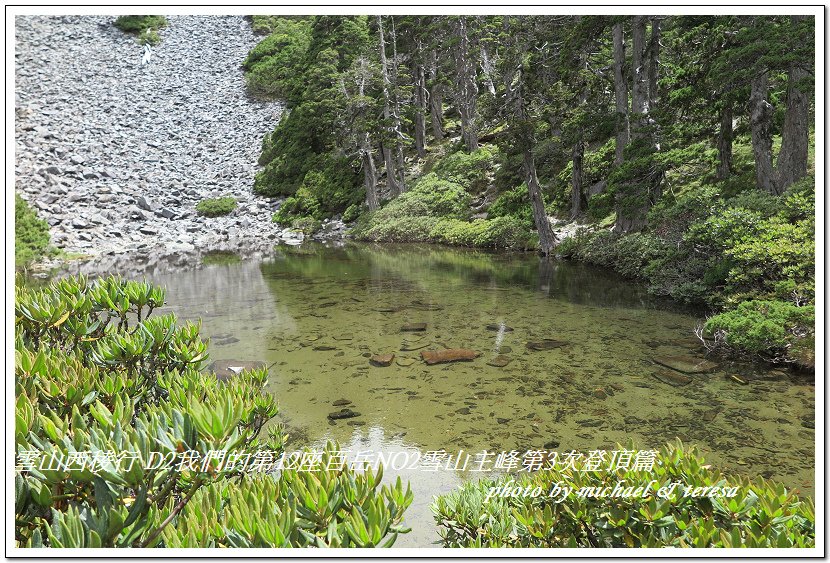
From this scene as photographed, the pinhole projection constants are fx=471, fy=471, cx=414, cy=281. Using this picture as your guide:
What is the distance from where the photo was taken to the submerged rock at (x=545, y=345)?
7.57m

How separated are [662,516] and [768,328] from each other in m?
5.62

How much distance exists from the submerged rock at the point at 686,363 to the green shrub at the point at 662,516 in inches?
176

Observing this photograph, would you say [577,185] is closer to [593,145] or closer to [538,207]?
[538,207]

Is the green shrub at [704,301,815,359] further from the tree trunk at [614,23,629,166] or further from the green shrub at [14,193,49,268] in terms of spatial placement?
the green shrub at [14,193,49,268]

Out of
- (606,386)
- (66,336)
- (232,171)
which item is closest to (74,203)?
(232,171)

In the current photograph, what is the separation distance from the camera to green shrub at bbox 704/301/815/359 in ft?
20.4

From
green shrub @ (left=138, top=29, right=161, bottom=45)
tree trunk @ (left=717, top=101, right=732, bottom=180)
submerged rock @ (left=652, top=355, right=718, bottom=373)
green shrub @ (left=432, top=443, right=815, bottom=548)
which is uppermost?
green shrub @ (left=138, top=29, right=161, bottom=45)

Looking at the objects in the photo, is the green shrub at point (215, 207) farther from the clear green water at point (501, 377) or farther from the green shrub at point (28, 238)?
the clear green water at point (501, 377)

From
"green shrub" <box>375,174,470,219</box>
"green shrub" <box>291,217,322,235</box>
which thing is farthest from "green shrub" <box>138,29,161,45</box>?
"green shrub" <box>375,174,470,219</box>

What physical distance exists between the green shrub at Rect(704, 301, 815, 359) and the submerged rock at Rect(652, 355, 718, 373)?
56 centimetres

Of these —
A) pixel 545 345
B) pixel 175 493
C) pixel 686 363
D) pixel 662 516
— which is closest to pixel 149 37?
pixel 545 345

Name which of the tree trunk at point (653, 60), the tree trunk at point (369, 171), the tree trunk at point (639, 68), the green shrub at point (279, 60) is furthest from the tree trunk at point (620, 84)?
the green shrub at point (279, 60)

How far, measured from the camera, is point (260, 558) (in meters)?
1.67
